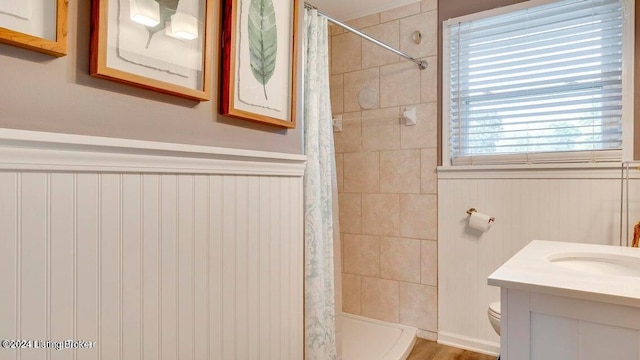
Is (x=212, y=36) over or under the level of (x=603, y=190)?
over

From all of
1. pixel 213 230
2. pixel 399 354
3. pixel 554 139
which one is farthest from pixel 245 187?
pixel 554 139

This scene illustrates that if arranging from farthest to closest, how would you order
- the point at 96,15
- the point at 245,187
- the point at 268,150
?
the point at 268,150 < the point at 245,187 < the point at 96,15

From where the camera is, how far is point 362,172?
9.45 ft

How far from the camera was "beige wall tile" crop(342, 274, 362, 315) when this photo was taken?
2.90 meters

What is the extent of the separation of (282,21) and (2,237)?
106 centimetres

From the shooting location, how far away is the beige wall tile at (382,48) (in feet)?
8.89

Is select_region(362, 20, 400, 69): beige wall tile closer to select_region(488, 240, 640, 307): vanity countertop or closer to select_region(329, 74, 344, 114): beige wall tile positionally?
select_region(329, 74, 344, 114): beige wall tile

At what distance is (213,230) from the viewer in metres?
1.12

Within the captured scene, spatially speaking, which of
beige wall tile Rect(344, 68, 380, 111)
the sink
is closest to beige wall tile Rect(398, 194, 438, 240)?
beige wall tile Rect(344, 68, 380, 111)

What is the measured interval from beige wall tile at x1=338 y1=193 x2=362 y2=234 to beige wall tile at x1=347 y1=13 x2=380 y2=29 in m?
1.28

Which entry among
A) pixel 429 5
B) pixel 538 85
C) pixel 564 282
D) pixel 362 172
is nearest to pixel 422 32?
pixel 429 5

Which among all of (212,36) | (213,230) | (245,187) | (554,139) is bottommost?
(213,230)

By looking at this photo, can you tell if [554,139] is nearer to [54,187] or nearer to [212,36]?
[212,36]

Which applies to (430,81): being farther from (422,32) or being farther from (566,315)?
(566,315)
